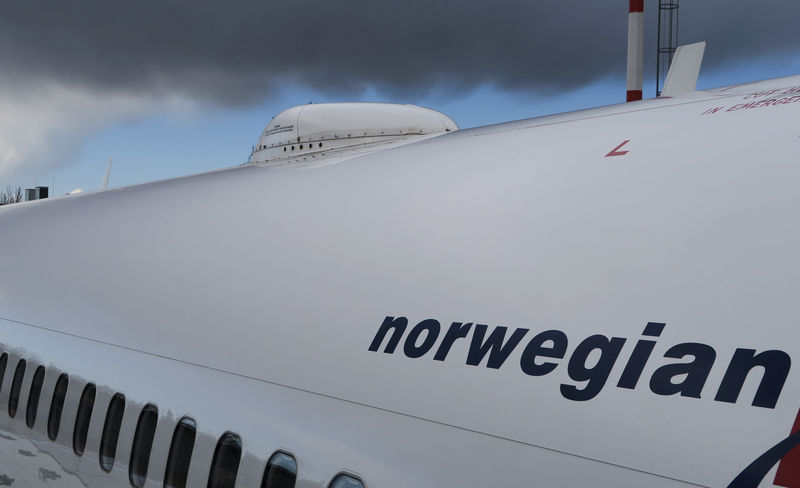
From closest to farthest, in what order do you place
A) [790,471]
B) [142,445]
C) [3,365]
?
1. [790,471]
2. [142,445]
3. [3,365]

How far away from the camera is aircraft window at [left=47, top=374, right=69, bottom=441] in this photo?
20.2 feet

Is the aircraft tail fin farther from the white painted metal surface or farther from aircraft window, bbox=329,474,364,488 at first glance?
aircraft window, bbox=329,474,364,488

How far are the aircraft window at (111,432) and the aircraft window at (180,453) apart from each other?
765 millimetres

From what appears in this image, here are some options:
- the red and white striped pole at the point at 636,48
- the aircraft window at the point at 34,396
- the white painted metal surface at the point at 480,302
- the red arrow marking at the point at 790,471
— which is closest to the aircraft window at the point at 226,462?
the white painted metal surface at the point at 480,302

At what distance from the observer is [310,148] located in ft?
34.2

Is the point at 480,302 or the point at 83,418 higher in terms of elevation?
the point at 480,302

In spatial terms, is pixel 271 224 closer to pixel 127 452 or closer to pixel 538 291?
pixel 127 452

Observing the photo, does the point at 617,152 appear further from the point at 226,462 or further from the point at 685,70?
the point at 685,70

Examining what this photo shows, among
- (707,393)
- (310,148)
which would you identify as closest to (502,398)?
→ (707,393)

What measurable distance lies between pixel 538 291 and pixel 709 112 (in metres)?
1.40

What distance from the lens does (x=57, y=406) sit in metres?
6.23

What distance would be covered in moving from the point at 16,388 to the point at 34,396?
0.41 meters

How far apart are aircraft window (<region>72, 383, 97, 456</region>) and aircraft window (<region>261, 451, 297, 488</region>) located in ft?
7.47

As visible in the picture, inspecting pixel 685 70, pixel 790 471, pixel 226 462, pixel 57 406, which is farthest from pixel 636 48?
pixel 790 471
